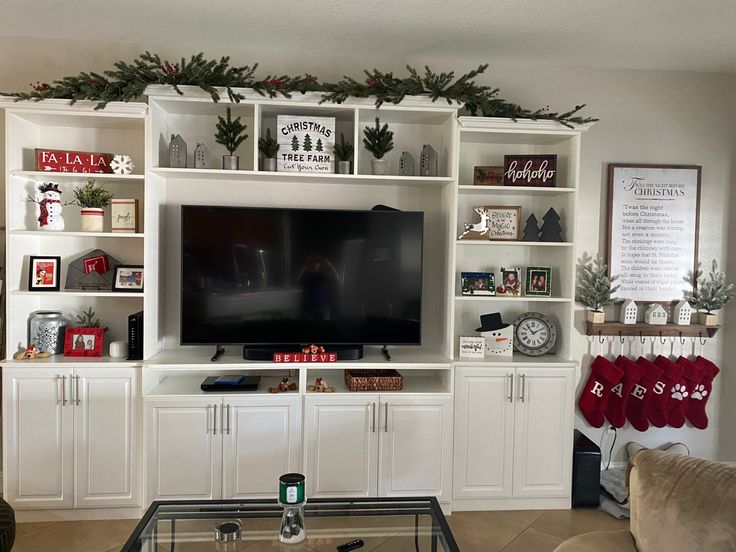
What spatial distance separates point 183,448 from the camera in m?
2.93

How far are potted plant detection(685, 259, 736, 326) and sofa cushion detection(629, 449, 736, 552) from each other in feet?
7.19

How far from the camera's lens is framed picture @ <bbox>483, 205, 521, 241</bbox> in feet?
10.8

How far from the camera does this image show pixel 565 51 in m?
3.20

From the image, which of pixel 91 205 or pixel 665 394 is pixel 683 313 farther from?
pixel 91 205

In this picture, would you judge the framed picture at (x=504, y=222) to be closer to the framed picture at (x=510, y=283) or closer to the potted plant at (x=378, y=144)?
the framed picture at (x=510, y=283)

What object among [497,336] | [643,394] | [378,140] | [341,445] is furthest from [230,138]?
[643,394]

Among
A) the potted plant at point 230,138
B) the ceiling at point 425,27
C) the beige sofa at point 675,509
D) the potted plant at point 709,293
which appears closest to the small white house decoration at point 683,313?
the potted plant at point 709,293

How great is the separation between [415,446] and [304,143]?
177 cm

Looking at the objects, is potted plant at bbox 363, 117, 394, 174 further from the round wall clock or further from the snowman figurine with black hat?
the round wall clock

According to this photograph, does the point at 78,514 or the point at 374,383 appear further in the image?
the point at 374,383

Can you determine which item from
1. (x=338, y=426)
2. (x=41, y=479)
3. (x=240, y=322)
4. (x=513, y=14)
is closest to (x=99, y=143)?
(x=240, y=322)

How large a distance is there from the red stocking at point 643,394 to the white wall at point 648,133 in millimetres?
140

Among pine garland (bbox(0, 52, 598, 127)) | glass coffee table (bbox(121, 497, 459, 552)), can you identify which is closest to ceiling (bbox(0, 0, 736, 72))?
pine garland (bbox(0, 52, 598, 127))

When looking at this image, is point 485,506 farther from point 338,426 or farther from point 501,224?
point 501,224
